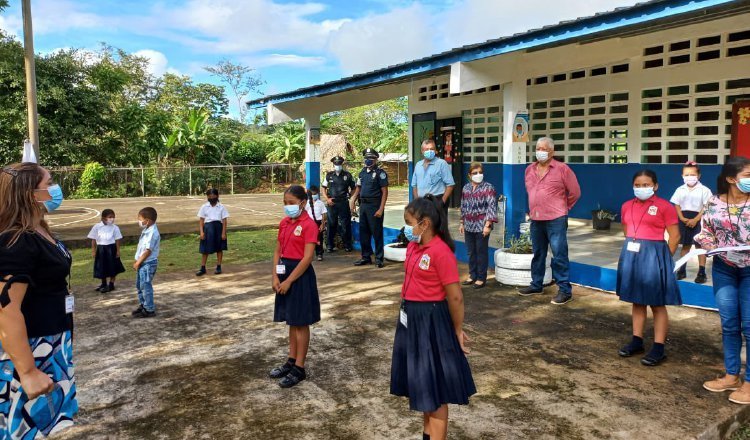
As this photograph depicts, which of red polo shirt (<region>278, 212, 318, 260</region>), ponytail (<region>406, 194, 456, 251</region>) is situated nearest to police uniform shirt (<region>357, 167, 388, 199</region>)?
red polo shirt (<region>278, 212, 318, 260</region>)

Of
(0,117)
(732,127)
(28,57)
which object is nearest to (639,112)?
(732,127)

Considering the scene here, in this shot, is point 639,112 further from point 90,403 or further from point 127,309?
point 90,403

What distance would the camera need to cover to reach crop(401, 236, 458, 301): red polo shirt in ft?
10.00

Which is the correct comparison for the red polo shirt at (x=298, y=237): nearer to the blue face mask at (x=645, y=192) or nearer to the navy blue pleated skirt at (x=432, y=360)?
the navy blue pleated skirt at (x=432, y=360)

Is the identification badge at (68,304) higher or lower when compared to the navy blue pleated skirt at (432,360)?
higher

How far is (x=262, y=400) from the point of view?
3971 millimetres

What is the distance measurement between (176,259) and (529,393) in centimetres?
780

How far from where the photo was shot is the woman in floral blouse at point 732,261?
145 inches

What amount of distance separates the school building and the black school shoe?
409 centimetres

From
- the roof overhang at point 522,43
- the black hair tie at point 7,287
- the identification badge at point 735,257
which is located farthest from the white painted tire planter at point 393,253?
the black hair tie at point 7,287

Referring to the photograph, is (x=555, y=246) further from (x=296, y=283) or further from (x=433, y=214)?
(x=433, y=214)

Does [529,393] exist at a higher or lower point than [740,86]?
lower

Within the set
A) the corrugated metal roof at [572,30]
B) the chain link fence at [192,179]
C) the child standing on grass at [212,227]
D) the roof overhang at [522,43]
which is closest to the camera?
the corrugated metal roof at [572,30]

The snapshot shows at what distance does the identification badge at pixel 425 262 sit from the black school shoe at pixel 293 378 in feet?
5.45
